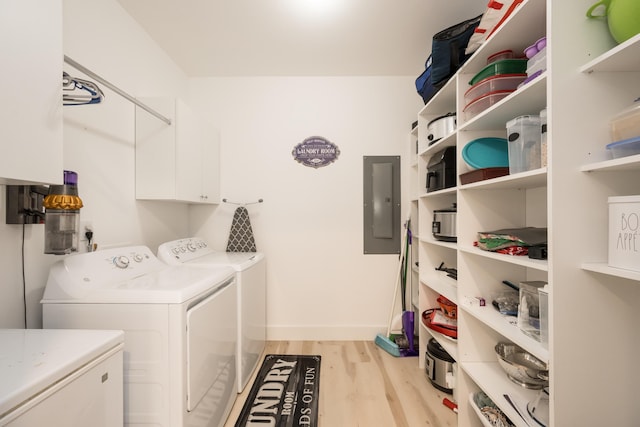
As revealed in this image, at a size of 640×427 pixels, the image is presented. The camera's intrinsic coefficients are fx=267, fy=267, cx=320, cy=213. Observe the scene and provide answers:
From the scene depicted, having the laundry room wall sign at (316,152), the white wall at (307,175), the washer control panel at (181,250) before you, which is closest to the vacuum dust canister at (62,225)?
the washer control panel at (181,250)

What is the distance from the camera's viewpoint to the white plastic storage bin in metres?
0.80

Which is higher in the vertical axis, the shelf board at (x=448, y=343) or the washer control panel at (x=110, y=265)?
the washer control panel at (x=110, y=265)

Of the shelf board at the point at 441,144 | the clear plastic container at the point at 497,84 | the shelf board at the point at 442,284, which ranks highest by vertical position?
the clear plastic container at the point at 497,84

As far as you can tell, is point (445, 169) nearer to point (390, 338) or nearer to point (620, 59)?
point (620, 59)

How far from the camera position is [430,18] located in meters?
1.85

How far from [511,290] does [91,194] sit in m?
2.44

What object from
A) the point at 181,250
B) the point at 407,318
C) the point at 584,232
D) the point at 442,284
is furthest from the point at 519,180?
the point at 181,250

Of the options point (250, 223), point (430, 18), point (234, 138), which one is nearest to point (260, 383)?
point (250, 223)

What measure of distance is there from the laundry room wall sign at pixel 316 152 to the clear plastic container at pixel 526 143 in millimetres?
1613

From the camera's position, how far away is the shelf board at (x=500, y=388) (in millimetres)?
1135

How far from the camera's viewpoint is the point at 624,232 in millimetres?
827

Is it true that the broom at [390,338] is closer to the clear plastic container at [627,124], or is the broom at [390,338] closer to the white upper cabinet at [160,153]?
the clear plastic container at [627,124]

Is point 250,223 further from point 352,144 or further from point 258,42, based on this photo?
point 258,42

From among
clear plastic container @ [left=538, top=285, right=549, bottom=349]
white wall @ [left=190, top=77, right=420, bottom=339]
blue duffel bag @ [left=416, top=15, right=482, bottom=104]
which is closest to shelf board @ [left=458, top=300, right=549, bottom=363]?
clear plastic container @ [left=538, top=285, right=549, bottom=349]
